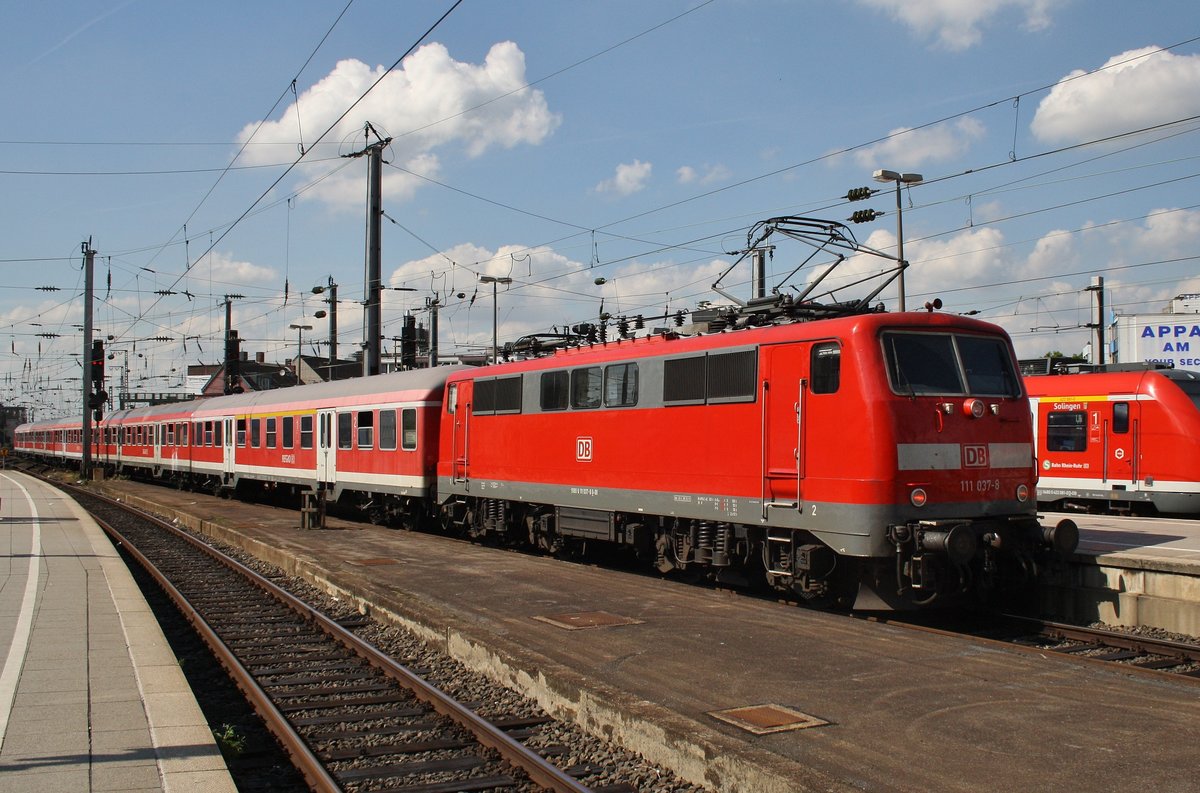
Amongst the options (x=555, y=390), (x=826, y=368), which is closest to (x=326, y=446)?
(x=555, y=390)

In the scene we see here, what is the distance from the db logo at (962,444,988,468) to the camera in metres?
10.6

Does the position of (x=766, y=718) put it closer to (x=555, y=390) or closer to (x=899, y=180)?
(x=555, y=390)

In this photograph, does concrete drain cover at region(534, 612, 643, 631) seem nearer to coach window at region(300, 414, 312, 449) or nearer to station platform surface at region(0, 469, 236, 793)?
station platform surface at region(0, 469, 236, 793)

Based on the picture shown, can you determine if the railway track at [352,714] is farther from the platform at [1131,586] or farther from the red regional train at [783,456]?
the platform at [1131,586]

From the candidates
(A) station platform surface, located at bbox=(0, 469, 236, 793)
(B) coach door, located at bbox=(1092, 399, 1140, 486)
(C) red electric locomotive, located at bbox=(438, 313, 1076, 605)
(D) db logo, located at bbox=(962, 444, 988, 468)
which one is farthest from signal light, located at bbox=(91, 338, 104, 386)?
(D) db logo, located at bbox=(962, 444, 988, 468)

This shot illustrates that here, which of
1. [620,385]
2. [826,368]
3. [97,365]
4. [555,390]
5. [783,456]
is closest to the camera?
[826,368]

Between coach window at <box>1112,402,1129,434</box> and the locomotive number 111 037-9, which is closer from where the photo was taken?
the locomotive number 111 037-9

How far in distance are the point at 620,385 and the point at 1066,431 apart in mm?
11277

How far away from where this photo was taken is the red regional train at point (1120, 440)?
61.6 ft

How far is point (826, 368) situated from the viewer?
1081cm

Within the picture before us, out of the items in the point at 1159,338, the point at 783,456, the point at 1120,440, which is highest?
the point at 1159,338

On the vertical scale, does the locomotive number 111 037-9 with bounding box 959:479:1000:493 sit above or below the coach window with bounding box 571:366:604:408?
below

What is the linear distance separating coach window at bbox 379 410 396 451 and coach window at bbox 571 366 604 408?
24.4ft

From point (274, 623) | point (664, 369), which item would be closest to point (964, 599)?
point (664, 369)
